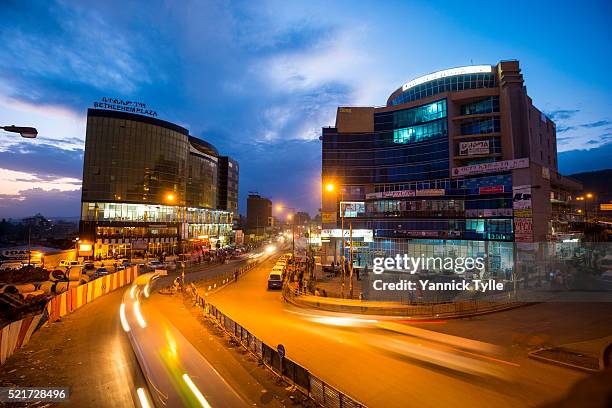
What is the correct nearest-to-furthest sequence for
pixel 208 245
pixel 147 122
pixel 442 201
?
pixel 442 201
pixel 147 122
pixel 208 245

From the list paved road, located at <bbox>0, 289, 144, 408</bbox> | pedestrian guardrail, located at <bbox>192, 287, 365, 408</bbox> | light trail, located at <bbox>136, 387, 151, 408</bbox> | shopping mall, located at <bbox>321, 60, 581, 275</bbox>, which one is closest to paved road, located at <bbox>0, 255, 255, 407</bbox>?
paved road, located at <bbox>0, 289, 144, 408</bbox>

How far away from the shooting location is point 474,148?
1924 inches

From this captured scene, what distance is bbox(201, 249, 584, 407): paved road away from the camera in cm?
1119

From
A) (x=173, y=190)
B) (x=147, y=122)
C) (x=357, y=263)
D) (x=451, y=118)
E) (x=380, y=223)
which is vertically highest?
(x=147, y=122)

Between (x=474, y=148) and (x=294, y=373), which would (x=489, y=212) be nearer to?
(x=474, y=148)

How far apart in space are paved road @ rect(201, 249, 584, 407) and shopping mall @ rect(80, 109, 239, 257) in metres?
51.0

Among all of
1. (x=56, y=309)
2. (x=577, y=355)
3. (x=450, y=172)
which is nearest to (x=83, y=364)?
(x=56, y=309)

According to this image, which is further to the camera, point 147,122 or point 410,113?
point 147,122

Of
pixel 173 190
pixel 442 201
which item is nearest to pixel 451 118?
pixel 442 201

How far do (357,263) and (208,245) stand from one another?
5139 cm

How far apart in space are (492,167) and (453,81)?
1949cm

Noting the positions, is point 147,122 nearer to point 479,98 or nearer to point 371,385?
point 479,98

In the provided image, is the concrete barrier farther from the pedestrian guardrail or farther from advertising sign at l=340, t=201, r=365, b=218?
advertising sign at l=340, t=201, r=365, b=218

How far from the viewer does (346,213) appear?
5866cm
